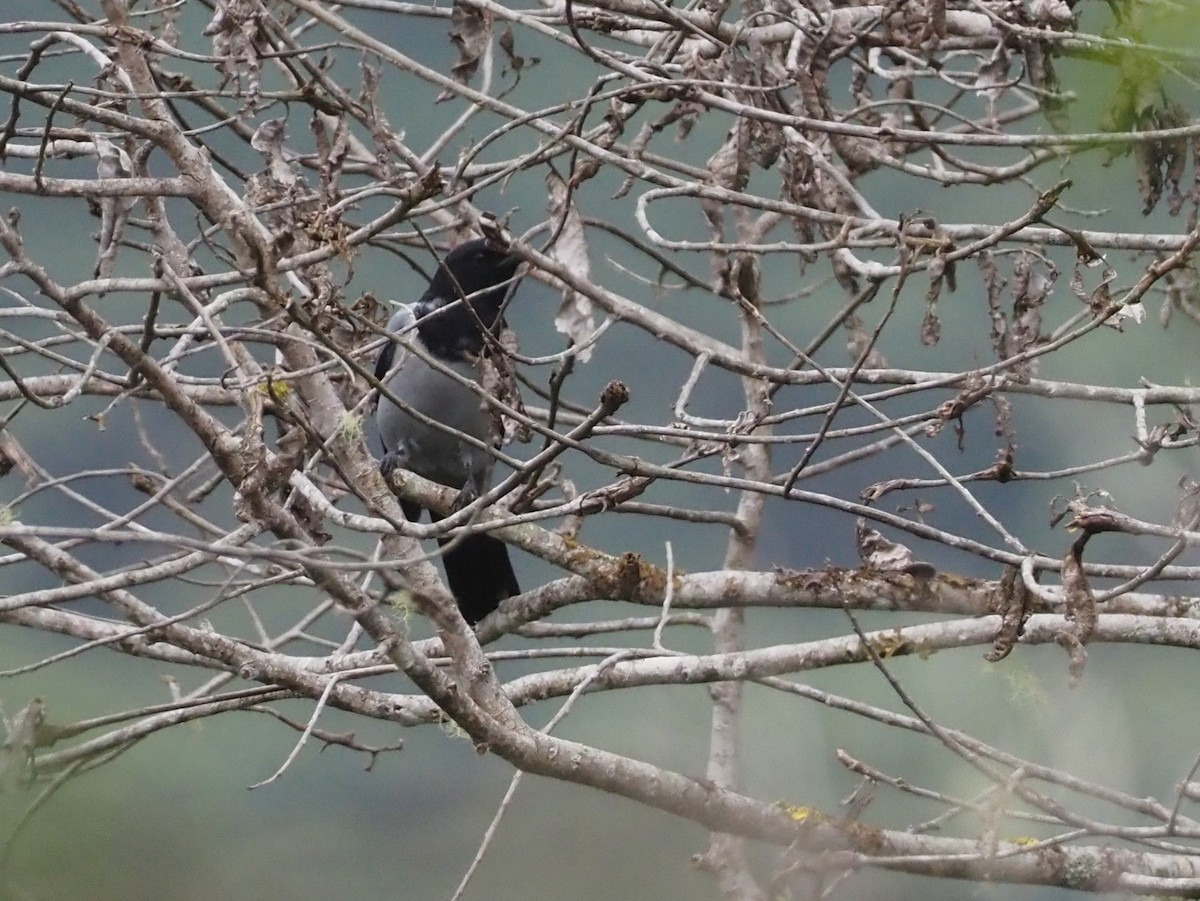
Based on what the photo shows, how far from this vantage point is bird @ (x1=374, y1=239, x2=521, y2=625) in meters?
4.79

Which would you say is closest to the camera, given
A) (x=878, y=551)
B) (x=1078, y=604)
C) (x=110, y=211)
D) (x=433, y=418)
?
(x=1078, y=604)

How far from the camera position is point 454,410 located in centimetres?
521

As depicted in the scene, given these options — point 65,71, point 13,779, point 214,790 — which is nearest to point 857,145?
point 214,790

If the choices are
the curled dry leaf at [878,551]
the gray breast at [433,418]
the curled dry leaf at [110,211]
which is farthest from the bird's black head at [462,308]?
the curled dry leaf at [878,551]

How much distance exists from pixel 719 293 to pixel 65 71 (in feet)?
35.0

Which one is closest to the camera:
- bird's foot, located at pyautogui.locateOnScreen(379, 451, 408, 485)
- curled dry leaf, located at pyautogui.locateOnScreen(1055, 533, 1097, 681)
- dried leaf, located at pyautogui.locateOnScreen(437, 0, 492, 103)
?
curled dry leaf, located at pyautogui.locateOnScreen(1055, 533, 1097, 681)

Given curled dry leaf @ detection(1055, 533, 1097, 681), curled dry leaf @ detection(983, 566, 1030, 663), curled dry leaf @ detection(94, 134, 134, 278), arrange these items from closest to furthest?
curled dry leaf @ detection(1055, 533, 1097, 681) < curled dry leaf @ detection(983, 566, 1030, 663) < curled dry leaf @ detection(94, 134, 134, 278)

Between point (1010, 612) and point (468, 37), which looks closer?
point (1010, 612)

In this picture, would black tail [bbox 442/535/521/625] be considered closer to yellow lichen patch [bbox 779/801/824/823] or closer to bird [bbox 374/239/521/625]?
bird [bbox 374/239/521/625]

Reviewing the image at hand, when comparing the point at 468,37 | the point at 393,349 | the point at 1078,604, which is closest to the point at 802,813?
the point at 1078,604

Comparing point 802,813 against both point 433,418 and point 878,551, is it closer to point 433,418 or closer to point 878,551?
point 878,551

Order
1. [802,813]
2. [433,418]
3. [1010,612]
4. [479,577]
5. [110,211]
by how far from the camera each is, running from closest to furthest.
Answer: [1010,612], [110,211], [802,813], [479,577], [433,418]

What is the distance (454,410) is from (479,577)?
2.21 ft

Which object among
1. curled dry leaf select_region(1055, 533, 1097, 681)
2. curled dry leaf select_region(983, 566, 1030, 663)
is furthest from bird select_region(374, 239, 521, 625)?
curled dry leaf select_region(1055, 533, 1097, 681)
